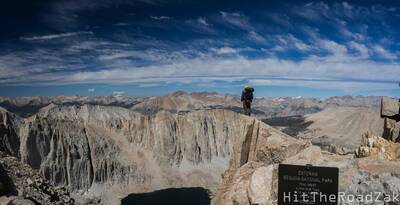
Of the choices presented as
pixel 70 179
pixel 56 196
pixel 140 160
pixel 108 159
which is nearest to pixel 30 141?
pixel 70 179

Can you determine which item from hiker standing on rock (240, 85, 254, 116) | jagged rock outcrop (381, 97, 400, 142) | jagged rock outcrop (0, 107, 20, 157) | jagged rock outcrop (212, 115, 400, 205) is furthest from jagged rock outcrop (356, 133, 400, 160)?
jagged rock outcrop (0, 107, 20, 157)

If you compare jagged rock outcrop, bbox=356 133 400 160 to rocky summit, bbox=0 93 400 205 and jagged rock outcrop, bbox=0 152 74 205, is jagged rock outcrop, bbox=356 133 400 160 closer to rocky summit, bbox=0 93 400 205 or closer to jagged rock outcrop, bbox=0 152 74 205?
rocky summit, bbox=0 93 400 205

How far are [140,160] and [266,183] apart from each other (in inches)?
4966

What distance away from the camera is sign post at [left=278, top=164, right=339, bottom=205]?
37.7ft

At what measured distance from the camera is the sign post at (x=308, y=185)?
11492mm

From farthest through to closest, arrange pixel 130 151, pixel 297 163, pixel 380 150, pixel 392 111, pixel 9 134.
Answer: pixel 130 151
pixel 9 134
pixel 392 111
pixel 297 163
pixel 380 150

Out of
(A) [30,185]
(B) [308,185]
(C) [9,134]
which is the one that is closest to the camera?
(B) [308,185]

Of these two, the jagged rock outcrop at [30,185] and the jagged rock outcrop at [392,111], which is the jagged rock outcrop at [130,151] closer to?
the jagged rock outcrop at [30,185]

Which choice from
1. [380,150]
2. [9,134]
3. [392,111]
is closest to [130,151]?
[9,134]

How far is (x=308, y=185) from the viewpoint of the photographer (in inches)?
457

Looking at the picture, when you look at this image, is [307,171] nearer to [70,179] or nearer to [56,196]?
[56,196]

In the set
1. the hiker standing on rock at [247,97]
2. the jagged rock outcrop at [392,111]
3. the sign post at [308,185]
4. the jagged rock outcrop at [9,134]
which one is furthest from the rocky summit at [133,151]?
the sign post at [308,185]

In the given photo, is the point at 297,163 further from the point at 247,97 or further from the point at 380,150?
the point at 247,97

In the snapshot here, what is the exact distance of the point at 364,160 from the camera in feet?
47.3
